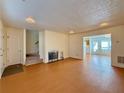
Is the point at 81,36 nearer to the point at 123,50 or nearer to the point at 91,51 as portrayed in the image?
the point at 123,50

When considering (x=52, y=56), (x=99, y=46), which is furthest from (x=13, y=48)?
(x=99, y=46)

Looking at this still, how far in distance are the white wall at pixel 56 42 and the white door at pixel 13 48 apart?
190 cm

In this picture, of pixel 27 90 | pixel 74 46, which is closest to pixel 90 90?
pixel 27 90

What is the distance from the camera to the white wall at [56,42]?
6.26 meters

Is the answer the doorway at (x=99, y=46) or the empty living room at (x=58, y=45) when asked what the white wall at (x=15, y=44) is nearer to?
the empty living room at (x=58, y=45)

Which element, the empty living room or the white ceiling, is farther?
the empty living room

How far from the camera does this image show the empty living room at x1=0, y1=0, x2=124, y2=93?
2.48 m

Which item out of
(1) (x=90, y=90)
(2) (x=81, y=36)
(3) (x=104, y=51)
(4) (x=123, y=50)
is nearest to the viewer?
(1) (x=90, y=90)

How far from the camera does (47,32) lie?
6262 millimetres

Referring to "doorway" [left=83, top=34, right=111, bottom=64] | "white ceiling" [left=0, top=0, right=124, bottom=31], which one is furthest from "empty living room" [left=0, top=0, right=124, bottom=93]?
"doorway" [left=83, top=34, right=111, bottom=64]

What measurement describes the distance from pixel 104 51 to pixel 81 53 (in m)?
5.12

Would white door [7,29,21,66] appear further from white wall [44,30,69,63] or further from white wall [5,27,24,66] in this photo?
white wall [44,30,69,63]

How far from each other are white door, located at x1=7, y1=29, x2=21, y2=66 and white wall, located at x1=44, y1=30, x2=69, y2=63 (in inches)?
74.9

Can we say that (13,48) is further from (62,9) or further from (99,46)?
(99,46)
